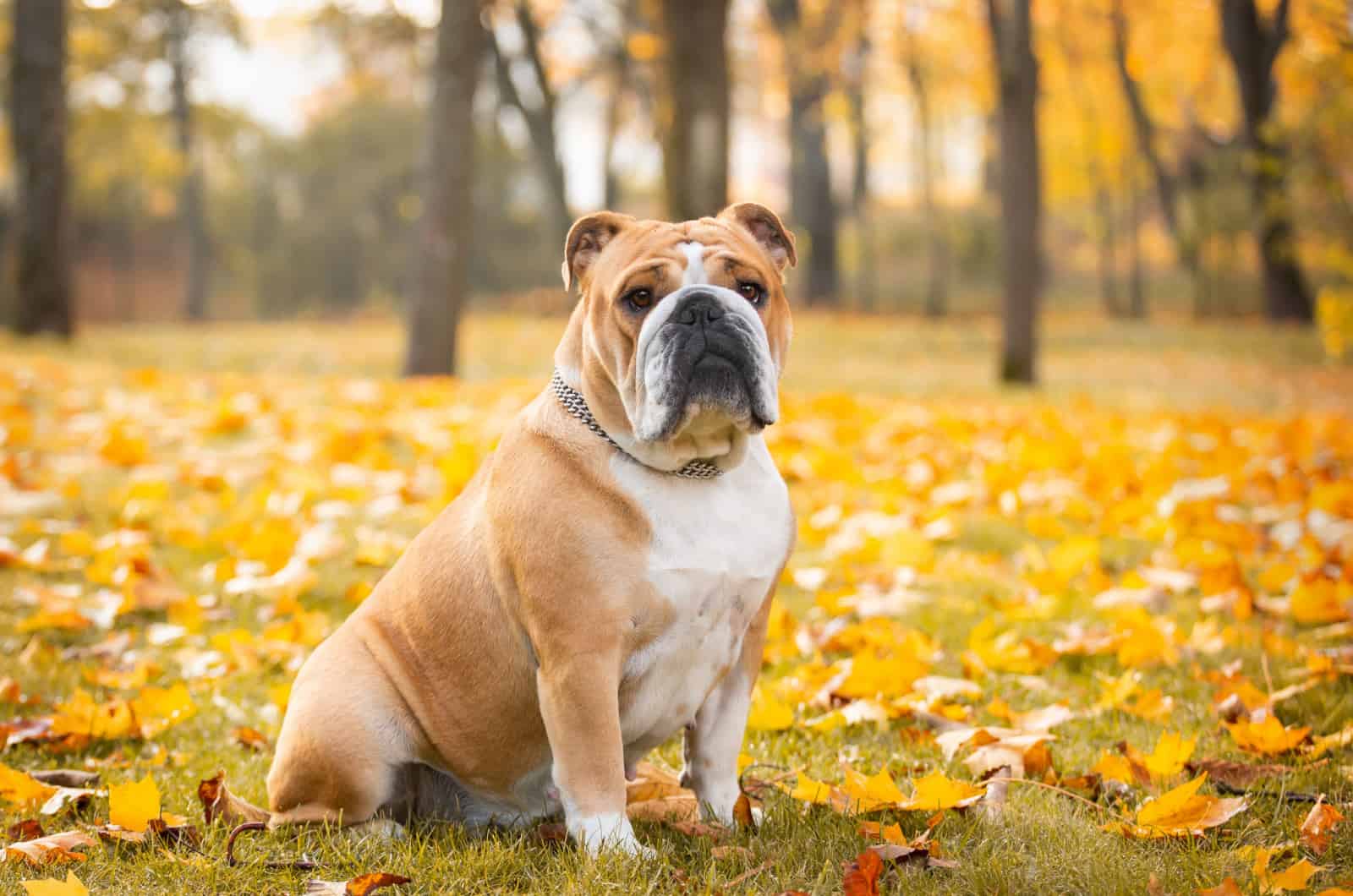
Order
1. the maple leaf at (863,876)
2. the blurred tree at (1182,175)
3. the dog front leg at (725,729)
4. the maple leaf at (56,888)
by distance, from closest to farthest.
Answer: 1. the maple leaf at (56,888)
2. the maple leaf at (863,876)
3. the dog front leg at (725,729)
4. the blurred tree at (1182,175)

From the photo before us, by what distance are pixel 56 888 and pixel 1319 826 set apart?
2.61 meters

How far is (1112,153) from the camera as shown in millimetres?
32406

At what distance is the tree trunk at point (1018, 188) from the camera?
13516mm

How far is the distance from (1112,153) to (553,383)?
32868 millimetres

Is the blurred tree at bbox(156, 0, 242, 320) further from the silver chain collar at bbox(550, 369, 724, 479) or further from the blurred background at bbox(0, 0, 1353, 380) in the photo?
the silver chain collar at bbox(550, 369, 724, 479)

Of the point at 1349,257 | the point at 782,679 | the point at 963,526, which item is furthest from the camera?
the point at 1349,257

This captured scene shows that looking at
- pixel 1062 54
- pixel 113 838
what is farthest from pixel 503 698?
pixel 1062 54

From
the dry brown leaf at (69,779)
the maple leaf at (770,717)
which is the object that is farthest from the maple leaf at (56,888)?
the maple leaf at (770,717)

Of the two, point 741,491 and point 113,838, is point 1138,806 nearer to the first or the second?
point 741,491

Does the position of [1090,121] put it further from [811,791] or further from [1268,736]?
[811,791]

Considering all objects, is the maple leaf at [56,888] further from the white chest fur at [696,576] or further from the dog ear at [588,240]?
the dog ear at [588,240]

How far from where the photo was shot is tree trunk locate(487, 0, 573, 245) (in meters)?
26.5

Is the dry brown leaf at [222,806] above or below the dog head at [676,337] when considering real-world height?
below

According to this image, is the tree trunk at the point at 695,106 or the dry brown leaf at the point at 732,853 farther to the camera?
the tree trunk at the point at 695,106
